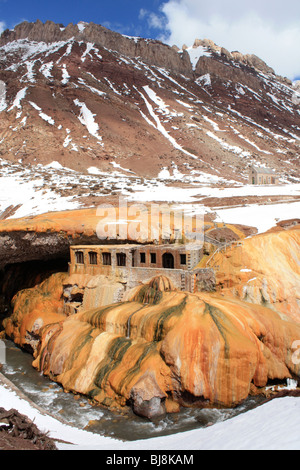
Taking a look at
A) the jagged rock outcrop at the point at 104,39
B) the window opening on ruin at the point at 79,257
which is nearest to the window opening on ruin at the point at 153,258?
the window opening on ruin at the point at 79,257

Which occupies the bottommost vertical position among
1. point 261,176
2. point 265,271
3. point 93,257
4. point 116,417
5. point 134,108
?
point 116,417

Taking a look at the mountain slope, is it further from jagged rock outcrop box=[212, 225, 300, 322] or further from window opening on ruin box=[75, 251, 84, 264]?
window opening on ruin box=[75, 251, 84, 264]

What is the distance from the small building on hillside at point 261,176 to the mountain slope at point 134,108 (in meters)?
4.15

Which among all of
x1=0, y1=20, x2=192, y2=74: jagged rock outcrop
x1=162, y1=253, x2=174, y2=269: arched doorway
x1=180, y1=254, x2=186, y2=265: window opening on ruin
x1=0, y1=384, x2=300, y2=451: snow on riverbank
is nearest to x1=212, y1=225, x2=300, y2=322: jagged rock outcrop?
x1=180, y1=254, x2=186, y2=265: window opening on ruin

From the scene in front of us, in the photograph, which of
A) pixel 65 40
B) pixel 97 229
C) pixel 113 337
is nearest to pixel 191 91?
pixel 65 40

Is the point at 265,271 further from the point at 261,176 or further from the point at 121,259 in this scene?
the point at 261,176

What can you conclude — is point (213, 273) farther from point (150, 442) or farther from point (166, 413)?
point (150, 442)

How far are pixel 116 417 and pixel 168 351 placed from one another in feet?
12.3

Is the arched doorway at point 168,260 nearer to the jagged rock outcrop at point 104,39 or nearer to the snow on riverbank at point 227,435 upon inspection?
the snow on riverbank at point 227,435

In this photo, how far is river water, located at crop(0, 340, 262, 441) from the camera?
14.6 meters

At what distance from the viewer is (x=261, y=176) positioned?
71250 mm

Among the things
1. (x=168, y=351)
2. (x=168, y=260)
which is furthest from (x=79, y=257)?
(x=168, y=351)

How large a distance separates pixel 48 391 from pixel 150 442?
8.41 meters

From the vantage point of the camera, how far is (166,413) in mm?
15750
